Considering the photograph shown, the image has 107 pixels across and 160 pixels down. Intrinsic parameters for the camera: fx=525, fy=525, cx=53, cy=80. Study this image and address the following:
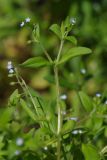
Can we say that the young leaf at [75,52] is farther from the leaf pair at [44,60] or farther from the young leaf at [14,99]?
the young leaf at [14,99]

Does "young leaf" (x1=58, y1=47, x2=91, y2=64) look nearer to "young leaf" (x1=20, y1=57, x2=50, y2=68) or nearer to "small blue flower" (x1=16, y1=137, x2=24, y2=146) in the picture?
"young leaf" (x1=20, y1=57, x2=50, y2=68)

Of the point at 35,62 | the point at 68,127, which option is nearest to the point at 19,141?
the point at 68,127

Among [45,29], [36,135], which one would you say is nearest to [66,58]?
[36,135]

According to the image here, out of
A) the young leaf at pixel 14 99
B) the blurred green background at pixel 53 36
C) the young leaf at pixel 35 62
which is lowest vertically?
the blurred green background at pixel 53 36

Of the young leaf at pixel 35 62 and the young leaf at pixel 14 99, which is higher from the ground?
the young leaf at pixel 35 62

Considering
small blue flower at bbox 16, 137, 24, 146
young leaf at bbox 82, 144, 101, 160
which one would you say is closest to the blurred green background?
young leaf at bbox 82, 144, 101, 160

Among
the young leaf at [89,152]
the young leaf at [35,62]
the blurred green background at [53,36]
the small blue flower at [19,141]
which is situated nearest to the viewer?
the small blue flower at [19,141]

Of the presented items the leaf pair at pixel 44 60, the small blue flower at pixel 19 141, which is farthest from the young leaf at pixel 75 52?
the small blue flower at pixel 19 141

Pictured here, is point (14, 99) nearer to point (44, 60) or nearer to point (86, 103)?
point (44, 60)
